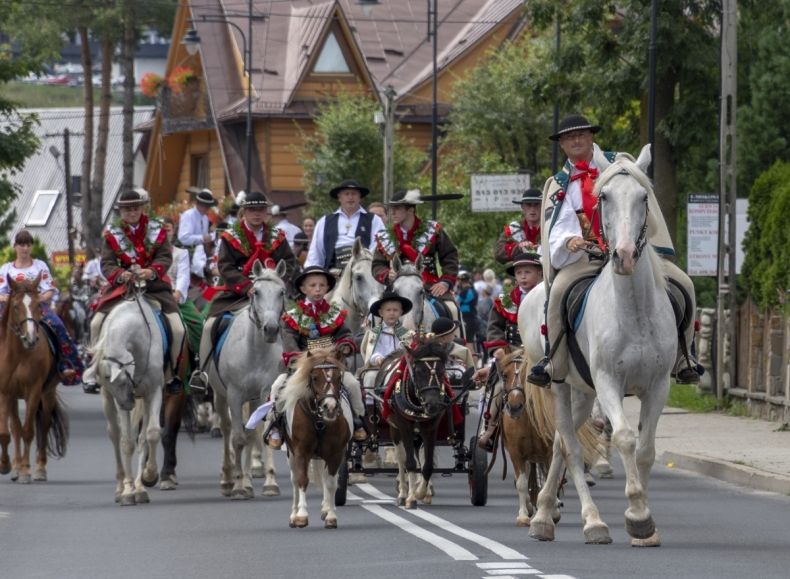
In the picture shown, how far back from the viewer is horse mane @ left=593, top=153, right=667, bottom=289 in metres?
13.3

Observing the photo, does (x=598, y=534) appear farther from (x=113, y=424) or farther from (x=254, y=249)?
(x=254, y=249)

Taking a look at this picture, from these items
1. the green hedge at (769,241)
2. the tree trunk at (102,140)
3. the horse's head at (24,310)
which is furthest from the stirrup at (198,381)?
the tree trunk at (102,140)

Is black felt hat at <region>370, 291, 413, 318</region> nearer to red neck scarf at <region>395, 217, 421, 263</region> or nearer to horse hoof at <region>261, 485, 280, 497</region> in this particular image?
red neck scarf at <region>395, 217, 421, 263</region>

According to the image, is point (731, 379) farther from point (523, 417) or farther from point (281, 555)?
point (281, 555)

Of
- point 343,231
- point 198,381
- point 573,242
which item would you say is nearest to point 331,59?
point 343,231

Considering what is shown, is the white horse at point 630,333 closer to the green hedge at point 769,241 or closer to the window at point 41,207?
the green hedge at point 769,241

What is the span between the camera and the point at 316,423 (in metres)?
15.7

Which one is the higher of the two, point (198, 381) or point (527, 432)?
point (198, 381)

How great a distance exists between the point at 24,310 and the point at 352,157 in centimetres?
3841

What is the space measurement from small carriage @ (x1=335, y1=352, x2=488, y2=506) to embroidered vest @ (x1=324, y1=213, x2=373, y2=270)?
440 cm

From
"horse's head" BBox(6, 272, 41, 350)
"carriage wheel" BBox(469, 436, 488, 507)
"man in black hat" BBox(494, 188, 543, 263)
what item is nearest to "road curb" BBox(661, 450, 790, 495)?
"man in black hat" BBox(494, 188, 543, 263)

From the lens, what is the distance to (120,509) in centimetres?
1789

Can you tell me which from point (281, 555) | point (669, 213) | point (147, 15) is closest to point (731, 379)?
point (669, 213)

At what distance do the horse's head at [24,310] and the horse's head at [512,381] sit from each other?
6687 millimetres
